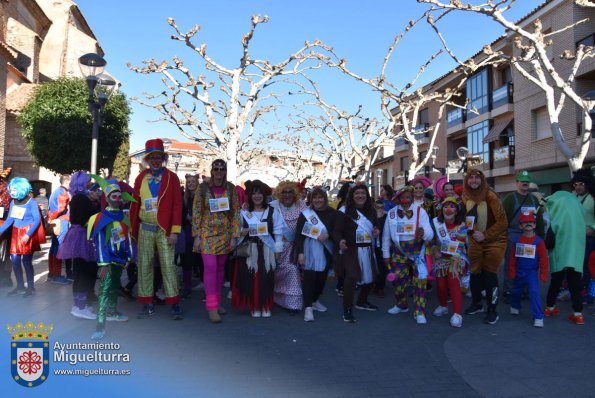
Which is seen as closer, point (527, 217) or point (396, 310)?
point (527, 217)

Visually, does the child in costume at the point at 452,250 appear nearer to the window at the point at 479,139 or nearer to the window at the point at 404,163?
the window at the point at 479,139

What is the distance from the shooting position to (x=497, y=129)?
27.0 m

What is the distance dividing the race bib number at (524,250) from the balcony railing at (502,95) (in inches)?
899

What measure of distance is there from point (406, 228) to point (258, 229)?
1.90m

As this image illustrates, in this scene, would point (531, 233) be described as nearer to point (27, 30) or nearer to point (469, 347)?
point (469, 347)

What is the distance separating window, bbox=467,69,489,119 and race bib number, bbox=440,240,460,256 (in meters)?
24.6

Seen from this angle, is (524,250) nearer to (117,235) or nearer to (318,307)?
(318,307)

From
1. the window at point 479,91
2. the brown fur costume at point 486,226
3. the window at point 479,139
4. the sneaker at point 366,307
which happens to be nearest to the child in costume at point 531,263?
the brown fur costume at point 486,226

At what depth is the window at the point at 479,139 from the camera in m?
29.3

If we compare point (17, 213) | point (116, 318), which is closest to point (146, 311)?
point (116, 318)

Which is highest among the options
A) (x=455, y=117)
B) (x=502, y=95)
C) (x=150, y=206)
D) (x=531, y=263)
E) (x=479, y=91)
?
(x=479, y=91)

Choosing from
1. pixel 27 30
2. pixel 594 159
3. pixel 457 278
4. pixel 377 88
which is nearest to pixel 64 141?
pixel 27 30

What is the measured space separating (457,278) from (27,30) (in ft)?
101

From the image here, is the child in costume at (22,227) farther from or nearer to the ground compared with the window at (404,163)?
nearer to the ground
